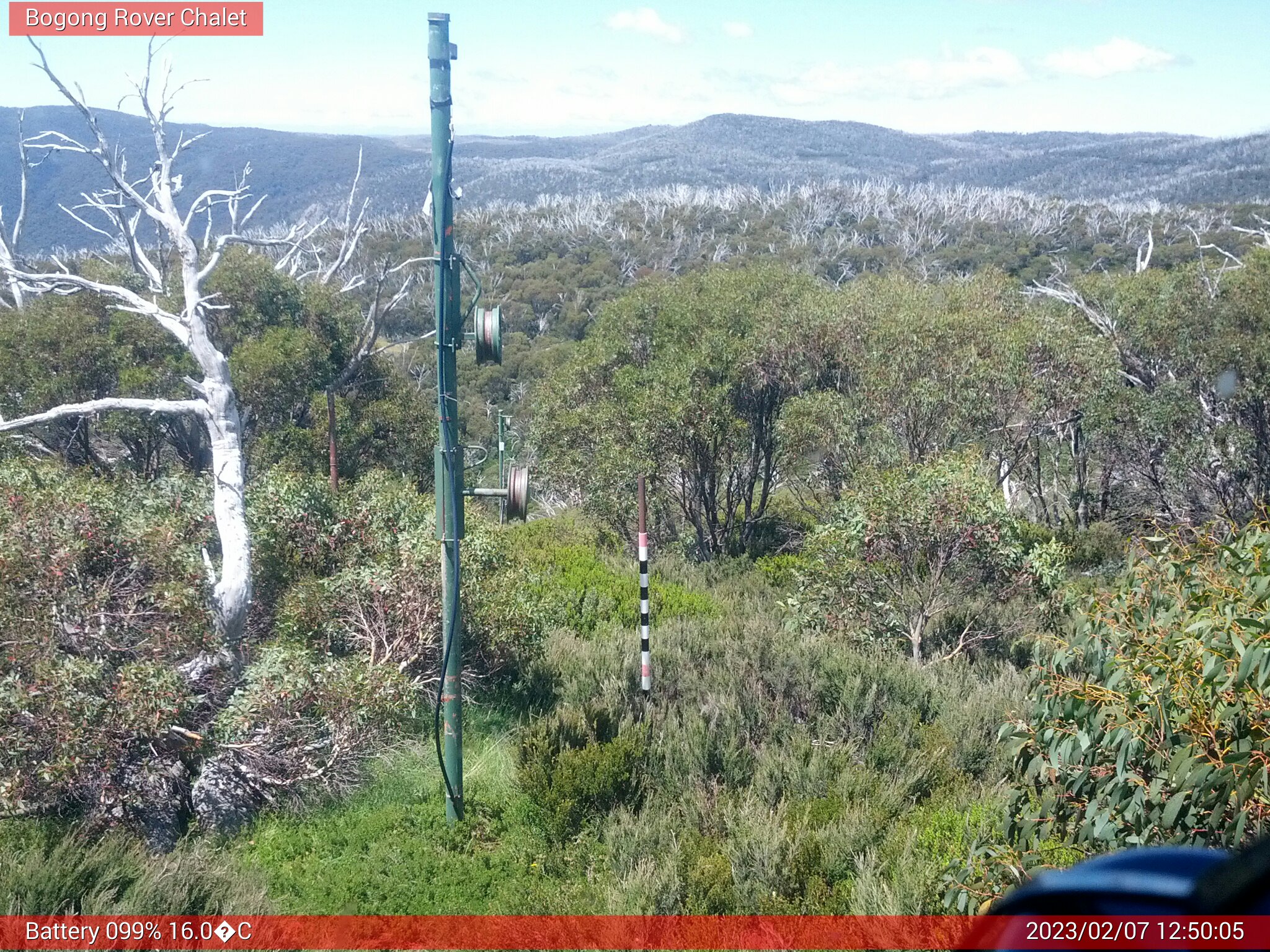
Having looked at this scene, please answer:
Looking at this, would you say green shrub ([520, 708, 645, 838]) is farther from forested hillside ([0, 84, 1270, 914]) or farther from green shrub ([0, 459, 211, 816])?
green shrub ([0, 459, 211, 816])

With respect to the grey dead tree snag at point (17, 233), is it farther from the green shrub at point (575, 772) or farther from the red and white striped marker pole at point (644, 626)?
the green shrub at point (575, 772)

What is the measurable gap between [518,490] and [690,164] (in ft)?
502

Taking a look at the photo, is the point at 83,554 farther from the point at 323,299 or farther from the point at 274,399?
the point at 323,299

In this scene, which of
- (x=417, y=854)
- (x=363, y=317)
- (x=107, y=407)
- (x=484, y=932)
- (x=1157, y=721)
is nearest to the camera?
(x=1157, y=721)

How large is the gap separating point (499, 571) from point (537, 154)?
604 feet

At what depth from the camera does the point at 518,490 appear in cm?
637

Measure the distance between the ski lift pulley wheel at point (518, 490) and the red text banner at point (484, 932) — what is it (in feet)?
7.90

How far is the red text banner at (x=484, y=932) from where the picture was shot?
4.59 m

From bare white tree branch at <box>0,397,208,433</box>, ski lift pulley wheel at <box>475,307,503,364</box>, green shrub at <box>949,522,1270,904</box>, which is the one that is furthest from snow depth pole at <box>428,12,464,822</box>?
green shrub at <box>949,522,1270,904</box>

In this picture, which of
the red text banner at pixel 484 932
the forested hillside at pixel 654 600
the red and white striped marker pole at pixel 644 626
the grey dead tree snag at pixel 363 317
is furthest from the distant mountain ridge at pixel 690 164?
the red text banner at pixel 484 932

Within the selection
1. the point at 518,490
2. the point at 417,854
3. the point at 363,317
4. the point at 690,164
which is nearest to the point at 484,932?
the point at 417,854

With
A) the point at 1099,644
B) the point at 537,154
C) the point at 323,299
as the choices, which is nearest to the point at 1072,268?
the point at 323,299

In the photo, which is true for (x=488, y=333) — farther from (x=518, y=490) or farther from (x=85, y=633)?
(x=85, y=633)

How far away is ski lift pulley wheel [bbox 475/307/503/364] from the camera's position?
620 cm
